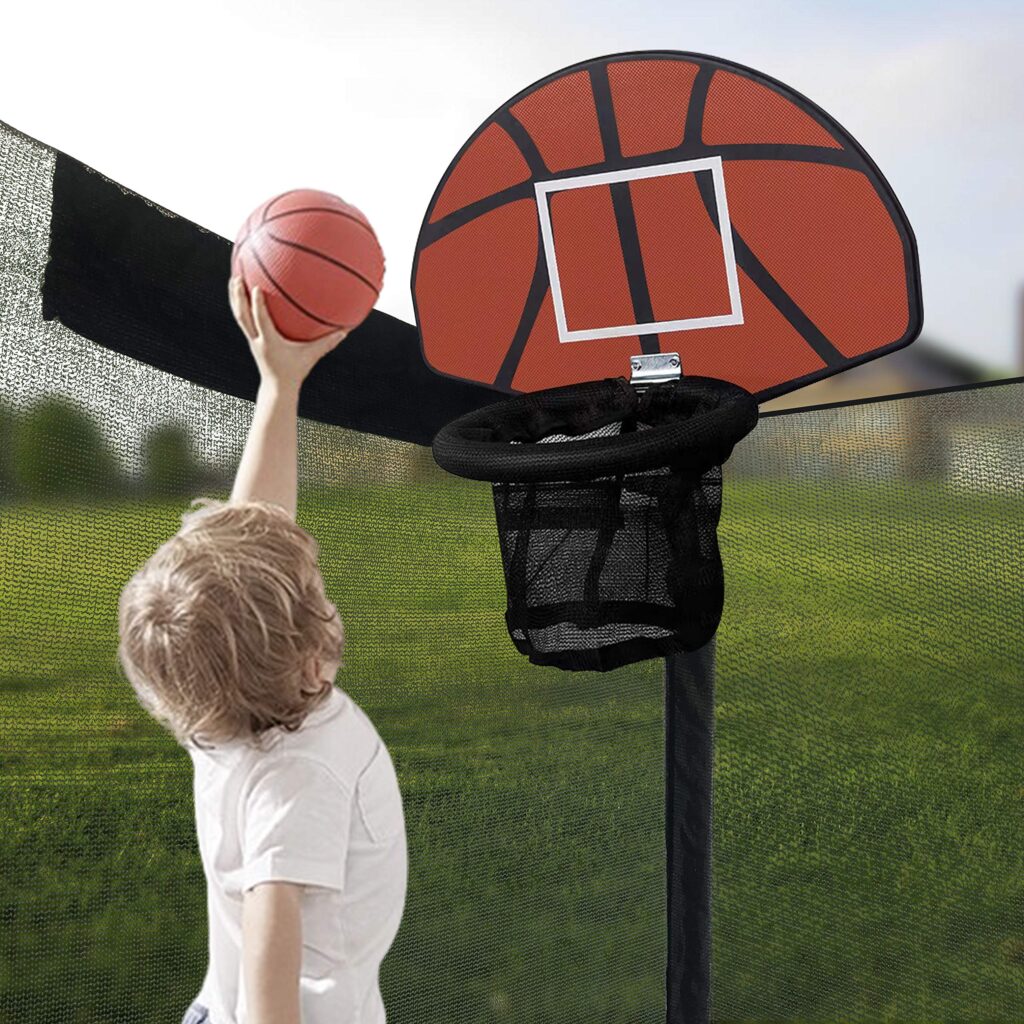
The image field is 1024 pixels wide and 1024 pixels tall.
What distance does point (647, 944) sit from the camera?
2533mm

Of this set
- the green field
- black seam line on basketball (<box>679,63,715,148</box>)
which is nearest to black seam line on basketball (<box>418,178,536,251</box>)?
black seam line on basketball (<box>679,63,715,148</box>)

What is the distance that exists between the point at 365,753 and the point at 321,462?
108 cm

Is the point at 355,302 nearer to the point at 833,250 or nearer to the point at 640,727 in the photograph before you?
the point at 833,250

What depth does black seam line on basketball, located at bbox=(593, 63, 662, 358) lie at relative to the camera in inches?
84.4

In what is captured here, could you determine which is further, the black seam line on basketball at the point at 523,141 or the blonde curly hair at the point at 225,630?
the black seam line on basketball at the point at 523,141

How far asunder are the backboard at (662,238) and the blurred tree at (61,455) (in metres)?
0.71

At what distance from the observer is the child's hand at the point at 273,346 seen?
153cm

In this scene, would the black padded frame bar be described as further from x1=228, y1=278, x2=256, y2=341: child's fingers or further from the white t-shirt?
the white t-shirt

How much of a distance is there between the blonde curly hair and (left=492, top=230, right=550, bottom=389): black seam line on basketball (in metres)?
1.23

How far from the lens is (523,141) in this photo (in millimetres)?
2225

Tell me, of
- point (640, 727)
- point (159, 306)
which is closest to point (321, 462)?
point (159, 306)

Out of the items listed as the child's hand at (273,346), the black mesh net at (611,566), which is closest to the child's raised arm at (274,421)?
the child's hand at (273,346)

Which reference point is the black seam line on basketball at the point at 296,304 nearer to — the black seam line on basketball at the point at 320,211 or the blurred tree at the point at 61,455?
the black seam line on basketball at the point at 320,211

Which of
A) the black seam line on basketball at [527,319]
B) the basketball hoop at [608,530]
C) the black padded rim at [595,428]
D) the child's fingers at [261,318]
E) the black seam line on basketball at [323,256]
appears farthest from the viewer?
the black seam line on basketball at [527,319]
